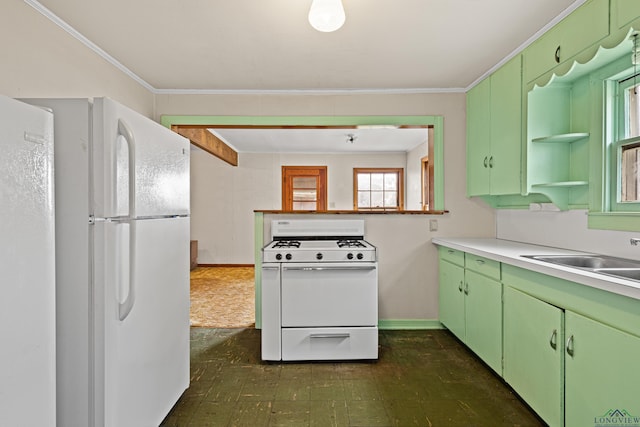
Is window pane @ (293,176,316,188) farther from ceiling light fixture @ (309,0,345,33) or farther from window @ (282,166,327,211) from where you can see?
ceiling light fixture @ (309,0,345,33)

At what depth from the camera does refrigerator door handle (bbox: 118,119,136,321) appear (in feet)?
4.74

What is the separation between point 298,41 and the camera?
8.06 feet

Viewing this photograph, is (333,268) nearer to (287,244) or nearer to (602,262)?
(287,244)

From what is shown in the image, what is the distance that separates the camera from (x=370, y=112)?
3404 mm

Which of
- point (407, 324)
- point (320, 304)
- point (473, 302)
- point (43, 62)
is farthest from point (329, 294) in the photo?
point (43, 62)

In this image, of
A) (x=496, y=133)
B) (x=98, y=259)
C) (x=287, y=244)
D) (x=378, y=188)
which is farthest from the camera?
(x=378, y=188)

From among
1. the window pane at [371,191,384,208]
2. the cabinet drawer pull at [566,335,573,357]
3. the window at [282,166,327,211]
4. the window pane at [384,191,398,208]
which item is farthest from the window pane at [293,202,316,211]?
the cabinet drawer pull at [566,335,573,357]

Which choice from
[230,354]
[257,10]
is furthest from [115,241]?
[230,354]

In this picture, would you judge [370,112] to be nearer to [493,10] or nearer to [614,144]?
[493,10]

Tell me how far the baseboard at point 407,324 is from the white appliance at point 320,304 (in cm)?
77

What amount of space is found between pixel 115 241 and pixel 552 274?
6.23 feet

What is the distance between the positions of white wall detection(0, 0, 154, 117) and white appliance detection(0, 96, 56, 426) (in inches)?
44.3

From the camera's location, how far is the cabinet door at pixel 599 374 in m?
1.30

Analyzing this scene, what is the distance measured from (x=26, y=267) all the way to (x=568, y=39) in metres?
2.67
